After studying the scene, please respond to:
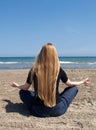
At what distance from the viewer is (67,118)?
646cm

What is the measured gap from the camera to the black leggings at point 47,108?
255 inches

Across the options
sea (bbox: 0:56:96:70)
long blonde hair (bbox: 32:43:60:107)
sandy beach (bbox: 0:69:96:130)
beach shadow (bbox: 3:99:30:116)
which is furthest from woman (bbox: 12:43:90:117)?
sea (bbox: 0:56:96:70)

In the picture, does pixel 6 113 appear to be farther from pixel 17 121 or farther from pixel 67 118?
pixel 67 118

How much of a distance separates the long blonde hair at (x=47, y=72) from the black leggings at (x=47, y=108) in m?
0.19

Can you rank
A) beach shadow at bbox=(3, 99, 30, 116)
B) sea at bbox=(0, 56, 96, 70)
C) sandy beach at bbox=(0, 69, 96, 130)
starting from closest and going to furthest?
sandy beach at bbox=(0, 69, 96, 130) → beach shadow at bbox=(3, 99, 30, 116) → sea at bbox=(0, 56, 96, 70)

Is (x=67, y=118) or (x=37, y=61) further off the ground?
(x=37, y=61)

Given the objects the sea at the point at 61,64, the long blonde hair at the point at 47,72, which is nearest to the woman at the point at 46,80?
the long blonde hair at the point at 47,72

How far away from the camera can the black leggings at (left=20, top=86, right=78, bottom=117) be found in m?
6.46

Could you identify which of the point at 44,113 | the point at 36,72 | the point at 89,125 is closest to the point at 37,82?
the point at 36,72

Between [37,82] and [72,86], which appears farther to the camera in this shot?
[72,86]

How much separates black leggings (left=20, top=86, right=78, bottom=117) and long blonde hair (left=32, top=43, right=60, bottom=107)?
19 centimetres

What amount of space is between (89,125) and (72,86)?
1.05m

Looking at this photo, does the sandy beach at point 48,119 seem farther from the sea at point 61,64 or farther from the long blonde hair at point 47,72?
the sea at point 61,64

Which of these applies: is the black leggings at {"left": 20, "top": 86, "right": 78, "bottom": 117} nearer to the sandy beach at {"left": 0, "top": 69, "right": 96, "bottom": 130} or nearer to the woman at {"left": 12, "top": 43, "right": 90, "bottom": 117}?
the woman at {"left": 12, "top": 43, "right": 90, "bottom": 117}
